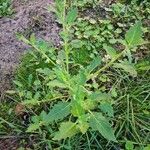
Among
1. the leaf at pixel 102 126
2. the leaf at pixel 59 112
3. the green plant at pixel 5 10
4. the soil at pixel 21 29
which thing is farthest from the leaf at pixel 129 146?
the green plant at pixel 5 10

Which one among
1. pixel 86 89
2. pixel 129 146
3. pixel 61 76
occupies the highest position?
pixel 61 76

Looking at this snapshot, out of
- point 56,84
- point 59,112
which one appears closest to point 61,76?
point 56,84

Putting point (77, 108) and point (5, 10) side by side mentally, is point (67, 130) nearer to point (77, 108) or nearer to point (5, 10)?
point (77, 108)

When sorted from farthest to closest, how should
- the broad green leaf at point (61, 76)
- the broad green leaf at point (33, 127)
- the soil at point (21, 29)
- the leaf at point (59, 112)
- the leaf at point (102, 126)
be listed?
the soil at point (21, 29)
the broad green leaf at point (33, 127)
the broad green leaf at point (61, 76)
the leaf at point (59, 112)
the leaf at point (102, 126)

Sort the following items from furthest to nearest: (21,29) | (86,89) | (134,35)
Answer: (21,29), (86,89), (134,35)

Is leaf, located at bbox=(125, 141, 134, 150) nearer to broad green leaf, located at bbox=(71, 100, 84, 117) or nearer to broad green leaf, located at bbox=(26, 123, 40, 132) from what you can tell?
broad green leaf, located at bbox=(71, 100, 84, 117)

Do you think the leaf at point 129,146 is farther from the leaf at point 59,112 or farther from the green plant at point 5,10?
the green plant at point 5,10

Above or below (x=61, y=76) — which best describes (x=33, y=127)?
below
